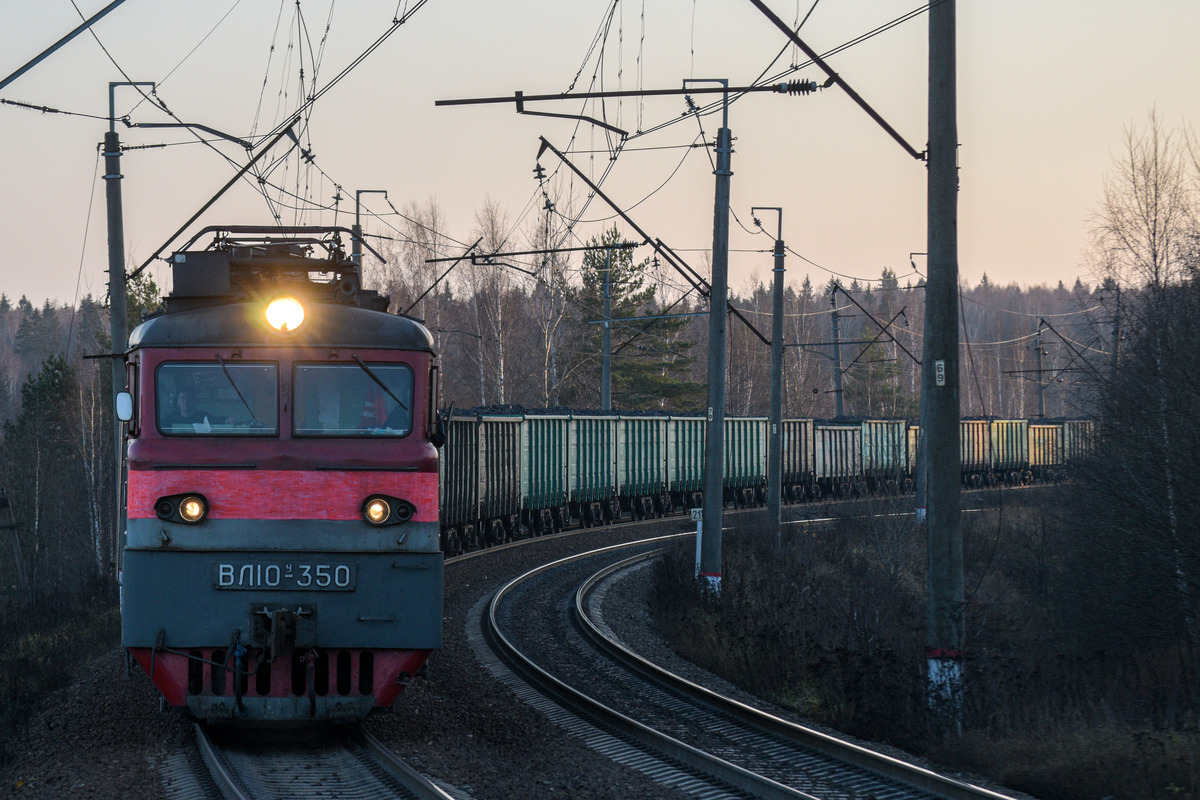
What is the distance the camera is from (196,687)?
739 centimetres

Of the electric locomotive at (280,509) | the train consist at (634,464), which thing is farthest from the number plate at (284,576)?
the train consist at (634,464)

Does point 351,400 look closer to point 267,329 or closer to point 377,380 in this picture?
point 377,380

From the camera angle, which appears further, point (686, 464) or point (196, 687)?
point (686, 464)

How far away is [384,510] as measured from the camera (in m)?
7.46

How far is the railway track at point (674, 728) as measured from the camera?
718 centimetres

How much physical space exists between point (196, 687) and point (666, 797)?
3106 millimetres

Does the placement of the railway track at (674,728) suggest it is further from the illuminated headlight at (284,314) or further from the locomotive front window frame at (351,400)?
the illuminated headlight at (284,314)

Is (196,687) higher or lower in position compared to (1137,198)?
lower

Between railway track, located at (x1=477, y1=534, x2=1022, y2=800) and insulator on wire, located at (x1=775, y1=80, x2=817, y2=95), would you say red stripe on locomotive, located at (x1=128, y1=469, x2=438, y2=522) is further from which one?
insulator on wire, located at (x1=775, y1=80, x2=817, y2=95)

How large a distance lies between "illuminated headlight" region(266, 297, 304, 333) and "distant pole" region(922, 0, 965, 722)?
503 centimetres

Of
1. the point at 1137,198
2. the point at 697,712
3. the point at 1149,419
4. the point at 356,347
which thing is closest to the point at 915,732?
→ the point at 697,712

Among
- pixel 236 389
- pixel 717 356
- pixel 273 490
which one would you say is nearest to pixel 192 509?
pixel 273 490

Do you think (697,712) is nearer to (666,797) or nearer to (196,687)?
(666,797)

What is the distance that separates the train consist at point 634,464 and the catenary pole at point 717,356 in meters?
5.22
